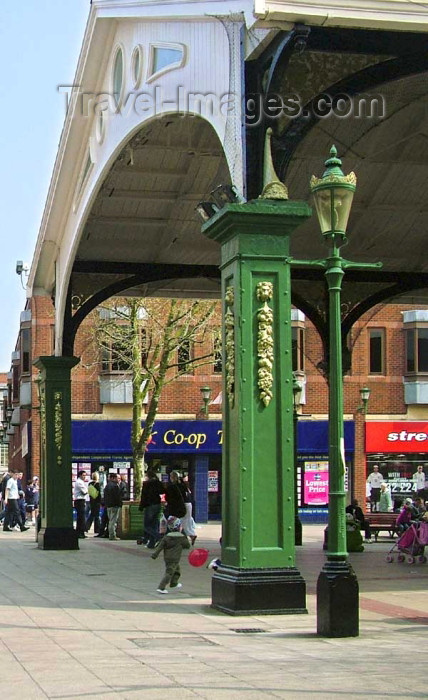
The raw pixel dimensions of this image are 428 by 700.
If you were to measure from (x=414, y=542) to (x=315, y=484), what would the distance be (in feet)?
76.3

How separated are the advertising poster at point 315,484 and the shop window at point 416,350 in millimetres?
4728

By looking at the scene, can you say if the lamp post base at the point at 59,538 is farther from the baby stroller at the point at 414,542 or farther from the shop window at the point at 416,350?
the shop window at the point at 416,350

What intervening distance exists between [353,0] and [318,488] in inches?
1273

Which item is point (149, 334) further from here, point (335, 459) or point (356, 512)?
point (335, 459)

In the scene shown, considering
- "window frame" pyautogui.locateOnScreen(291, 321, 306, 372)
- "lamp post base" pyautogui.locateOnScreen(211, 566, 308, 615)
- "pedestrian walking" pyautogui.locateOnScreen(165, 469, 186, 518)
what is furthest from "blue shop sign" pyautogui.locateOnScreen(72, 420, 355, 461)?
"lamp post base" pyautogui.locateOnScreen(211, 566, 308, 615)

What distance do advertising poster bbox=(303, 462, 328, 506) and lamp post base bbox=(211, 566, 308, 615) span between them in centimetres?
3115

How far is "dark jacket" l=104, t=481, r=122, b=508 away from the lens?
86.2 ft

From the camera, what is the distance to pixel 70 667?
863 centimetres

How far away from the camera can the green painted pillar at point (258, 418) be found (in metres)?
11.6

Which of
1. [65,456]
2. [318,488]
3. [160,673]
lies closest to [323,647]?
[160,673]

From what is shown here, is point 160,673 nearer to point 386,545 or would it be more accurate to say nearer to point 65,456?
point 65,456

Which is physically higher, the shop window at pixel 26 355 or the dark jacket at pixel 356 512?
the shop window at pixel 26 355

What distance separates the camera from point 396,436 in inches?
1711

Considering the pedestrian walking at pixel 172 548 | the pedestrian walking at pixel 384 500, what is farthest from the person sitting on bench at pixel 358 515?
the pedestrian walking at pixel 384 500
